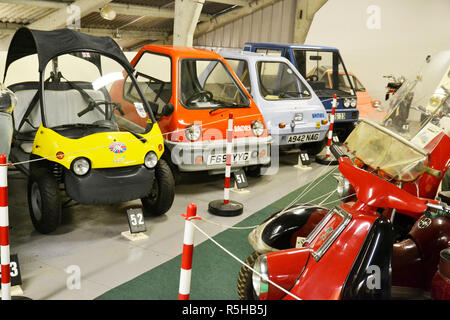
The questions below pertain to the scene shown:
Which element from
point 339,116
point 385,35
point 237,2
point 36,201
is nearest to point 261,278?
point 36,201

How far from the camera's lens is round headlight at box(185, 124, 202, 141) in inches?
216

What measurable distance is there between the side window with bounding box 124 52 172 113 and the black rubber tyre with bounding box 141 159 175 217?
4.24ft

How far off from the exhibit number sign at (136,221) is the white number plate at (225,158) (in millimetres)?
1403

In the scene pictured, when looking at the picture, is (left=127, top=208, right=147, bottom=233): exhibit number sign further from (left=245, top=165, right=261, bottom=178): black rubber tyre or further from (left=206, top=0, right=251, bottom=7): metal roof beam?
(left=206, top=0, right=251, bottom=7): metal roof beam

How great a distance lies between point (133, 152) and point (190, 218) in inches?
87.2

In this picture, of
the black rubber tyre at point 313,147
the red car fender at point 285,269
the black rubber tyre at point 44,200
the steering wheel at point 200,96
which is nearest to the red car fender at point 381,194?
the red car fender at point 285,269

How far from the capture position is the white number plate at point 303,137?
693cm

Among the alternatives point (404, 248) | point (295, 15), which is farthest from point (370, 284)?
point (295, 15)

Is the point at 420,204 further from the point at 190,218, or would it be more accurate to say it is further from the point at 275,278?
the point at 190,218

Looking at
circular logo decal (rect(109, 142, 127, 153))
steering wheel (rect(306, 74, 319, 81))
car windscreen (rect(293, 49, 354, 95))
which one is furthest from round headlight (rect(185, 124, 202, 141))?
steering wheel (rect(306, 74, 319, 81))

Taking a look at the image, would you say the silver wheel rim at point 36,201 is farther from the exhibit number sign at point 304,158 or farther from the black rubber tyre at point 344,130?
the black rubber tyre at point 344,130

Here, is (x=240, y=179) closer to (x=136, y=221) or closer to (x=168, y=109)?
(x=168, y=109)

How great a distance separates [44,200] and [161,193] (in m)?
1.13

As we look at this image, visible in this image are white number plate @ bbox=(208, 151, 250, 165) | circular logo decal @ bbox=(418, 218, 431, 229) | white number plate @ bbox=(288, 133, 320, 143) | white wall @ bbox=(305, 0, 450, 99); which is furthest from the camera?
white wall @ bbox=(305, 0, 450, 99)
